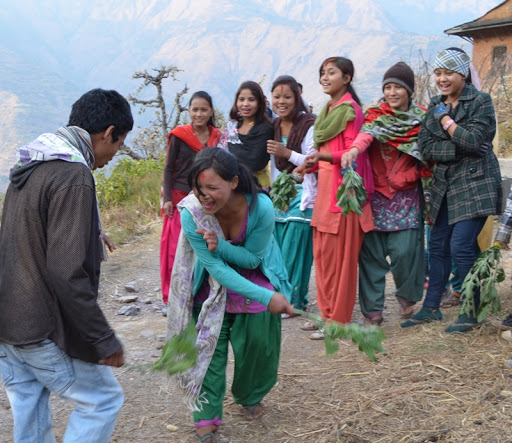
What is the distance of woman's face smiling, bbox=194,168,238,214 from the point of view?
299cm

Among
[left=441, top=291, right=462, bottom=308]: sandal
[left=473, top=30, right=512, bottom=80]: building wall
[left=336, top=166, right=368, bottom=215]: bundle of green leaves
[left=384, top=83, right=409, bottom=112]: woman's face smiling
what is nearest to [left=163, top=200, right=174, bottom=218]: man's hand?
[left=336, top=166, right=368, bottom=215]: bundle of green leaves

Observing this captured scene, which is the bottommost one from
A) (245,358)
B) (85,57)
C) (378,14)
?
(245,358)

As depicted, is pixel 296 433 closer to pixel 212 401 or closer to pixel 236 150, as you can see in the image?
pixel 212 401

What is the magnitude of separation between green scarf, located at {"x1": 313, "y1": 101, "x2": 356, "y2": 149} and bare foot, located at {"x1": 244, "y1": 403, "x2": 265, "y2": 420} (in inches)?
83.1

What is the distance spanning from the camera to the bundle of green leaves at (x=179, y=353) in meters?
3.05

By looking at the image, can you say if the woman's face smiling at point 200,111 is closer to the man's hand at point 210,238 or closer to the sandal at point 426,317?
the sandal at point 426,317

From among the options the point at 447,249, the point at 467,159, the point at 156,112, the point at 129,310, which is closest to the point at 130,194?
the point at 129,310

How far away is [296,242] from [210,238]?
90.1 inches

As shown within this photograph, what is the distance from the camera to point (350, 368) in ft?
13.9

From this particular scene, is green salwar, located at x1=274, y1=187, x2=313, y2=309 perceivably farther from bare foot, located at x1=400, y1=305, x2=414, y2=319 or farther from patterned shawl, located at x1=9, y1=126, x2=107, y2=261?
patterned shawl, located at x1=9, y1=126, x2=107, y2=261

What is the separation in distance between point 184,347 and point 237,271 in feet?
1.60

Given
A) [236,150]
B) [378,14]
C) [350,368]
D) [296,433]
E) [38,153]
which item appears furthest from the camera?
[378,14]

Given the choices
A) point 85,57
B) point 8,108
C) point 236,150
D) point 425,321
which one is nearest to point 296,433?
point 425,321

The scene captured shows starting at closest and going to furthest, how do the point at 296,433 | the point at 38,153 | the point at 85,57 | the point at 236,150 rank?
1. the point at 38,153
2. the point at 296,433
3. the point at 236,150
4. the point at 85,57
